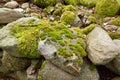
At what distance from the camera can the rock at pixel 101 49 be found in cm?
427

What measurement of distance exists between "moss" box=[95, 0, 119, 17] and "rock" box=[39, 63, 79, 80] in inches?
78.1

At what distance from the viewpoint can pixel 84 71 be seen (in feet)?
14.9

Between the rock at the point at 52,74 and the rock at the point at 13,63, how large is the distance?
51cm

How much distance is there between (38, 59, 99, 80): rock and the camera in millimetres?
4492

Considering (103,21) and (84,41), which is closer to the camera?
(84,41)

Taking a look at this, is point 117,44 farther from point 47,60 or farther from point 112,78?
point 47,60

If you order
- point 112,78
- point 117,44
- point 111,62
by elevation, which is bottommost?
point 112,78

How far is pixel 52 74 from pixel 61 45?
50 centimetres

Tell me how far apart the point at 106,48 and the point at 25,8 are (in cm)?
250

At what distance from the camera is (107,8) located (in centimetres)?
592

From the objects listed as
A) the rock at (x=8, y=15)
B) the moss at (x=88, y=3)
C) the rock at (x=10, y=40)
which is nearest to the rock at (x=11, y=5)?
the rock at (x=8, y=15)

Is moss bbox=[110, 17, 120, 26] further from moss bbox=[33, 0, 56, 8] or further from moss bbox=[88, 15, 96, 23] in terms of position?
moss bbox=[33, 0, 56, 8]

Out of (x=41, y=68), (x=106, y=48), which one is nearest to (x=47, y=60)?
(x=41, y=68)

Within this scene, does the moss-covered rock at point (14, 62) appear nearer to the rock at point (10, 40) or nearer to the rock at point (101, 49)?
the rock at point (10, 40)
